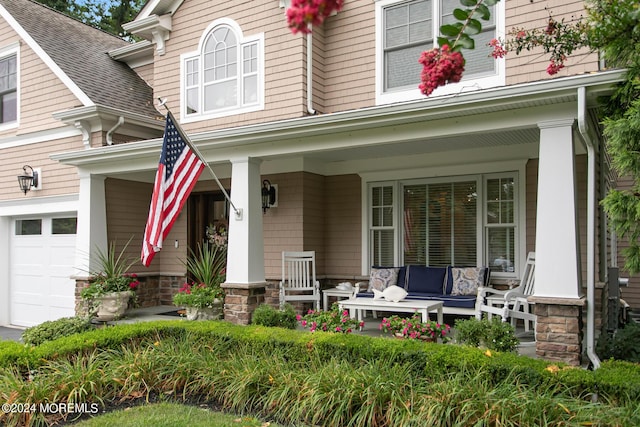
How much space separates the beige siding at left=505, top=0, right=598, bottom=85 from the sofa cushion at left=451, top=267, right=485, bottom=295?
8.95ft

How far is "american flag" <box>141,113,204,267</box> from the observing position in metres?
6.53

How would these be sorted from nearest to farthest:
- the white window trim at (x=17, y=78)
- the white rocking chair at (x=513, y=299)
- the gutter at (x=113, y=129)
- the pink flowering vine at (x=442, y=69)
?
the pink flowering vine at (x=442, y=69)
the white rocking chair at (x=513, y=299)
the gutter at (x=113, y=129)
the white window trim at (x=17, y=78)

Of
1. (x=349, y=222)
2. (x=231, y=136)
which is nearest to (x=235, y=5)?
(x=231, y=136)

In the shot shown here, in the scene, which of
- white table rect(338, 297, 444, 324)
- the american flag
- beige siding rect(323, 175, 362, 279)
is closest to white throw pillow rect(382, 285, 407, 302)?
white table rect(338, 297, 444, 324)

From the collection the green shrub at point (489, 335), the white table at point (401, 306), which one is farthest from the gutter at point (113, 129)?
the green shrub at point (489, 335)

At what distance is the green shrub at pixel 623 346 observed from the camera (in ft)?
17.1

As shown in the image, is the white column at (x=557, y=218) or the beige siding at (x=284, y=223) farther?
the beige siding at (x=284, y=223)

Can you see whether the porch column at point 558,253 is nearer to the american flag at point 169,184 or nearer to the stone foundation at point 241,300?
the stone foundation at point 241,300

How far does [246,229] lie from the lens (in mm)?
7445

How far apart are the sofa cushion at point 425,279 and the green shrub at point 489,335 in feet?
8.68

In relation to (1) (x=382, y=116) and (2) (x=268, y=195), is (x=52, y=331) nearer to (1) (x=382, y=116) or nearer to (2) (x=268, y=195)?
(2) (x=268, y=195)

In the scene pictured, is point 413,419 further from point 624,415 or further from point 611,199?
point 611,199

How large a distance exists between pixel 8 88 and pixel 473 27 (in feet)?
37.4

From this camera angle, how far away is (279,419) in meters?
4.57
